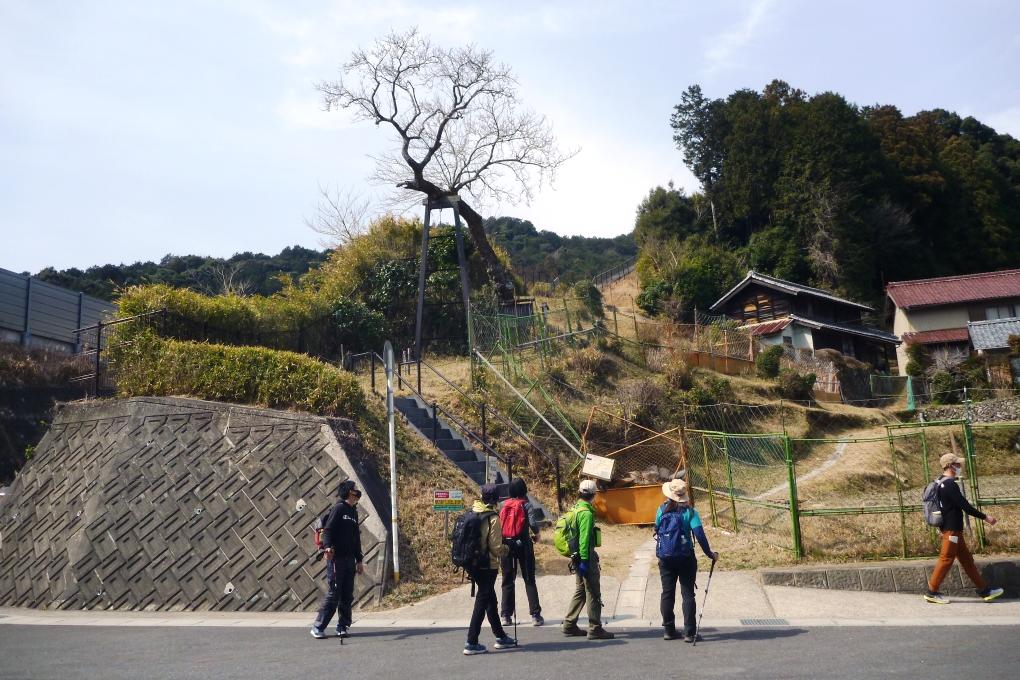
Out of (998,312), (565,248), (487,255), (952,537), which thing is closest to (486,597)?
(952,537)

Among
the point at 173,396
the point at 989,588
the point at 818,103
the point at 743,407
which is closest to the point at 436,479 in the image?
the point at 173,396

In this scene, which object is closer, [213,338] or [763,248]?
[213,338]

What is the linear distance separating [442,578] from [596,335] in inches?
550

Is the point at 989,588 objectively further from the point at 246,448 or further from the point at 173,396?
the point at 173,396

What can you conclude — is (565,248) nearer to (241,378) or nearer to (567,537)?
(241,378)

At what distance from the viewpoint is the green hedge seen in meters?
14.0

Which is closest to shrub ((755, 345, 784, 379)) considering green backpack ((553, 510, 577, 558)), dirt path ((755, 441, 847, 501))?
dirt path ((755, 441, 847, 501))

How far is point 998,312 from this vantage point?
40438 mm

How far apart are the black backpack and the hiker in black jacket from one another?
1509 millimetres

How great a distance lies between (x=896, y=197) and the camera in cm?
4909

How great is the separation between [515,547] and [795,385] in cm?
1992

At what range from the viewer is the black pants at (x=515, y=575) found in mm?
8820

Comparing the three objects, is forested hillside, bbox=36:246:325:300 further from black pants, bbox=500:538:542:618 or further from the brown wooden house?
black pants, bbox=500:538:542:618

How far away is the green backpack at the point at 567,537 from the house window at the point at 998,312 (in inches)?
1569
